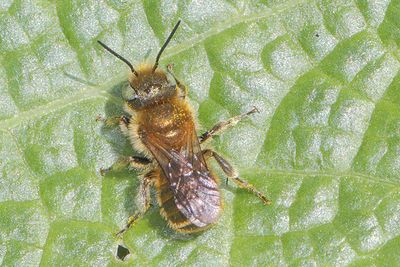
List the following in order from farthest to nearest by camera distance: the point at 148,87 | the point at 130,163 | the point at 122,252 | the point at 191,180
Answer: the point at 130,163
the point at 122,252
the point at 148,87
the point at 191,180

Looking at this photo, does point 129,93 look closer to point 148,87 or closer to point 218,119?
point 148,87

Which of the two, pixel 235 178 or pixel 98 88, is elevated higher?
pixel 98 88

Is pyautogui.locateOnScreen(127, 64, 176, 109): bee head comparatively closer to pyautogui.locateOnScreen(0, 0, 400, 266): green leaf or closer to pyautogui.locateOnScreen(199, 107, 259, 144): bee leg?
pyautogui.locateOnScreen(0, 0, 400, 266): green leaf

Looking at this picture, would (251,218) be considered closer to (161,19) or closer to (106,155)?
(106,155)

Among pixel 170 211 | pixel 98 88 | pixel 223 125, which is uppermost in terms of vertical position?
pixel 98 88

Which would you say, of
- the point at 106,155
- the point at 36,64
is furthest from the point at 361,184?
the point at 36,64

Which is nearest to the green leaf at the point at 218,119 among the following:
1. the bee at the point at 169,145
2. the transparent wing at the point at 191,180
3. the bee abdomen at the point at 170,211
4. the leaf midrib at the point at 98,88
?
the leaf midrib at the point at 98,88

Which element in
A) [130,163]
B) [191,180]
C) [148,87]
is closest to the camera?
[191,180]

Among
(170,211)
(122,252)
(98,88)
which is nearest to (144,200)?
(170,211)

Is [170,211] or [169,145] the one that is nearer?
[170,211]
